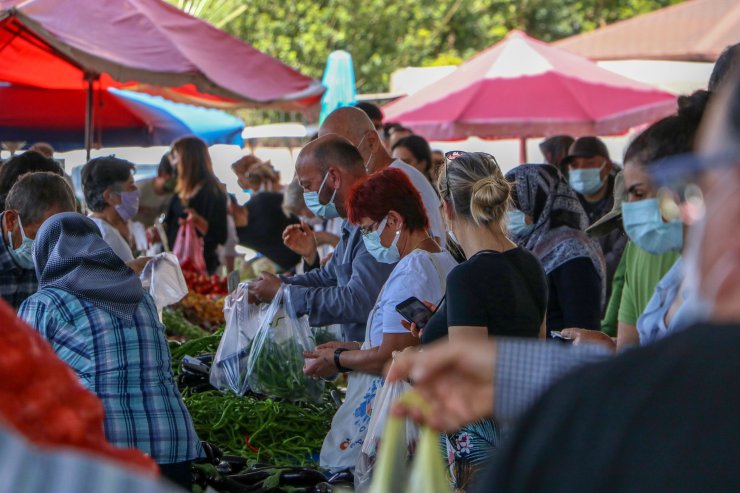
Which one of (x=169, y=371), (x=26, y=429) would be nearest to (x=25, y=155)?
(x=169, y=371)

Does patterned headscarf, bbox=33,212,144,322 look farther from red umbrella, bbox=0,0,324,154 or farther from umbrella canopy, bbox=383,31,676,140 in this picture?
umbrella canopy, bbox=383,31,676,140

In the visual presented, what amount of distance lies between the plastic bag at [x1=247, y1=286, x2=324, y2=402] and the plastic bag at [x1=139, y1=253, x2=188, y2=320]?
727mm

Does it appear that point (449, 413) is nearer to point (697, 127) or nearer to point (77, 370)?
point (697, 127)

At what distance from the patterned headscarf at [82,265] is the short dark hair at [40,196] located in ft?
3.00

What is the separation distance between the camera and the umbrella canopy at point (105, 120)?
33.5ft

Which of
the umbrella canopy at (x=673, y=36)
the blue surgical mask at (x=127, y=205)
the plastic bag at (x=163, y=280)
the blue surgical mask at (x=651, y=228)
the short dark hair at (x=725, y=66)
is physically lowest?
the plastic bag at (x=163, y=280)

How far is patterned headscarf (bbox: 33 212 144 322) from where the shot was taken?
344 centimetres

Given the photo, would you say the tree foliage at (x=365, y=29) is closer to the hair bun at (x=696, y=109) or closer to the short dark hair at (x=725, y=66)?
the short dark hair at (x=725, y=66)

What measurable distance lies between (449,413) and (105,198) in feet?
15.7

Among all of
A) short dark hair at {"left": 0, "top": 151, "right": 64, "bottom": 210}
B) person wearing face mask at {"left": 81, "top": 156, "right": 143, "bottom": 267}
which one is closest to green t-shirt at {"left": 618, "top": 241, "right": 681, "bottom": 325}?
person wearing face mask at {"left": 81, "top": 156, "right": 143, "bottom": 267}

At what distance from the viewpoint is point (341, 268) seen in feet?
16.1

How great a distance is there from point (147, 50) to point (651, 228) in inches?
198

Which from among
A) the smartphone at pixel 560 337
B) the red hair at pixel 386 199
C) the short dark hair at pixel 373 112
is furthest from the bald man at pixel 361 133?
the smartphone at pixel 560 337

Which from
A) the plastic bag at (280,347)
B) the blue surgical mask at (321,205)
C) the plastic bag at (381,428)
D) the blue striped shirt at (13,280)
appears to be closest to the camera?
the plastic bag at (381,428)
